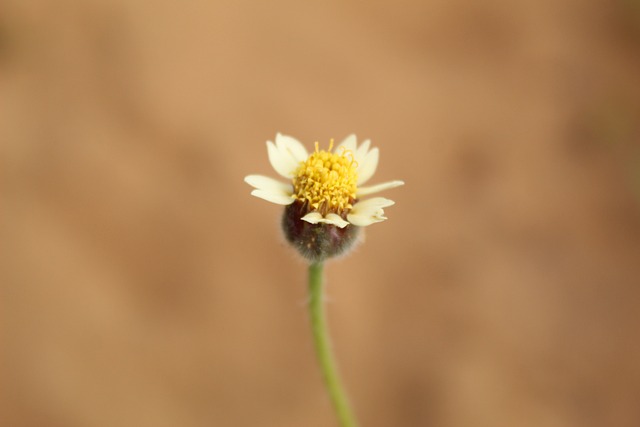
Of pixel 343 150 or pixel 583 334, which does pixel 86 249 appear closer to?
pixel 343 150

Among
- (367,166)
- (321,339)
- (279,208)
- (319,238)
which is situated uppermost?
(279,208)

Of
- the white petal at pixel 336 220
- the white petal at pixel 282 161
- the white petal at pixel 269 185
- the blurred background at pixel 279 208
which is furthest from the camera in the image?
the blurred background at pixel 279 208

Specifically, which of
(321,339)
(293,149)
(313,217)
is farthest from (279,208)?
(313,217)

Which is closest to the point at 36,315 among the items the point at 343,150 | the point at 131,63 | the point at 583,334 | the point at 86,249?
the point at 86,249

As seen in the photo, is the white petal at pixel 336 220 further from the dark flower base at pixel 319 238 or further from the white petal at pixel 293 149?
the white petal at pixel 293 149

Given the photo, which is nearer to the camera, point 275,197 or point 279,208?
point 275,197

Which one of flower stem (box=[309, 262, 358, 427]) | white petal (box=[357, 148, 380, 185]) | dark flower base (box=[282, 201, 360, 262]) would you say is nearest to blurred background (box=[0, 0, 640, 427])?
flower stem (box=[309, 262, 358, 427])

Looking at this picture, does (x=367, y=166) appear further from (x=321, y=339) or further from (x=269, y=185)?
(x=321, y=339)

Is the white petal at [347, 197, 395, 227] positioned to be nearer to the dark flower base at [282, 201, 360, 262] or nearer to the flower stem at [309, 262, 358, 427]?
the dark flower base at [282, 201, 360, 262]

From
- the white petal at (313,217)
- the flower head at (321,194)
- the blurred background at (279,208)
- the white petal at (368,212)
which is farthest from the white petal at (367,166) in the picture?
the blurred background at (279,208)
